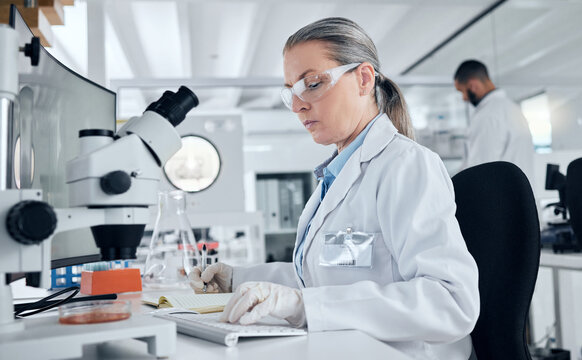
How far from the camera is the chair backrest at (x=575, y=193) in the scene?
2102mm

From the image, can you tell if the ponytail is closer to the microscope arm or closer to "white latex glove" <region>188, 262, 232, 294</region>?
"white latex glove" <region>188, 262, 232, 294</region>

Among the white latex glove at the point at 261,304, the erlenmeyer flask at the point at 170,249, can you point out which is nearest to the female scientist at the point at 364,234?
the white latex glove at the point at 261,304

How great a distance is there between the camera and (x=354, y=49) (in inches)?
45.2

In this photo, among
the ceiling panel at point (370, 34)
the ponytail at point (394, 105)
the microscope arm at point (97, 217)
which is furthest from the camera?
the ceiling panel at point (370, 34)

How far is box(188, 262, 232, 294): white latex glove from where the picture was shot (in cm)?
117

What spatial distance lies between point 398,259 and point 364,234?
100mm

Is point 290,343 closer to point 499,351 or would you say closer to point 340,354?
point 340,354

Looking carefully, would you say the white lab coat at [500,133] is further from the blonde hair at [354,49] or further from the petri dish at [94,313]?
the petri dish at [94,313]

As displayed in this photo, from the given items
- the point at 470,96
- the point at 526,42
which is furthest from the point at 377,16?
the point at 470,96

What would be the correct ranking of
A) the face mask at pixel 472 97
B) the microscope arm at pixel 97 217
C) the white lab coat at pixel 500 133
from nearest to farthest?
1. the microscope arm at pixel 97 217
2. the white lab coat at pixel 500 133
3. the face mask at pixel 472 97

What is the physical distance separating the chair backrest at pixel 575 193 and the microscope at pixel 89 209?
185 cm

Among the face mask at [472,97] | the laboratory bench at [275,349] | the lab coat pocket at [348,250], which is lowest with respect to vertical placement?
the laboratory bench at [275,349]

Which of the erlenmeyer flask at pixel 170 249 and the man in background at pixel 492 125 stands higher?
the man in background at pixel 492 125

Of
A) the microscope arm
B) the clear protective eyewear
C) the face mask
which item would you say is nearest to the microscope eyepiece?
the microscope arm
